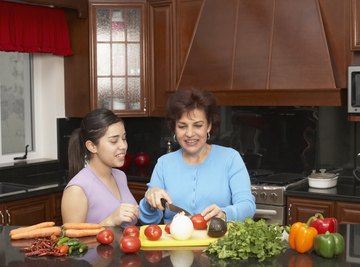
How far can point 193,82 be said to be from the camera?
4855mm

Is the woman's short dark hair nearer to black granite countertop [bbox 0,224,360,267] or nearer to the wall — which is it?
black granite countertop [bbox 0,224,360,267]

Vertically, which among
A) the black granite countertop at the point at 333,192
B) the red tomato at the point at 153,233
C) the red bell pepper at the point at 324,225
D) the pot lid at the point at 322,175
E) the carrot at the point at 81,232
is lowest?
the black granite countertop at the point at 333,192

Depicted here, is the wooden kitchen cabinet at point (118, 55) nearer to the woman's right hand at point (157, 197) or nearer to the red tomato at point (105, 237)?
the woman's right hand at point (157, 197)

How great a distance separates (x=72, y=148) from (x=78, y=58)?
250 centimetres

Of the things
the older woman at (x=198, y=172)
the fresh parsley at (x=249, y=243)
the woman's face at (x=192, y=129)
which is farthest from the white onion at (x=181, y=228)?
the woman's face at (x=192, y=129)

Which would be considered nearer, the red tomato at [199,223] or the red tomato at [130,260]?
the red tomato at [130,260]

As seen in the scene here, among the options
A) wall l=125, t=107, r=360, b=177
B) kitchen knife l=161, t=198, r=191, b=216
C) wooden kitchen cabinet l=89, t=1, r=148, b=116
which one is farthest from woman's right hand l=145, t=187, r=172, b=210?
wooden kitchen cabinet l=89, t=1, r=148, b=116

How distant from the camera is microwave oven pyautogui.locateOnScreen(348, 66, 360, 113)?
407cm

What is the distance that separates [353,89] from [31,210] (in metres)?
2.44

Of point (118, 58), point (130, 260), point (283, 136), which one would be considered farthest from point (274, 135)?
point (130, 260)

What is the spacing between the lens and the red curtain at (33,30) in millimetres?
4641

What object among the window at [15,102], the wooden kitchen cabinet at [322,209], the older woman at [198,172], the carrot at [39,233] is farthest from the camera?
the window at [15,102]

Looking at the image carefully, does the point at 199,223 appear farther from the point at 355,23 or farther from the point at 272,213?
the point at 355,23

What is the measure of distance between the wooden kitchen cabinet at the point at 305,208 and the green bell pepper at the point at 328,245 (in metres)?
2.02
